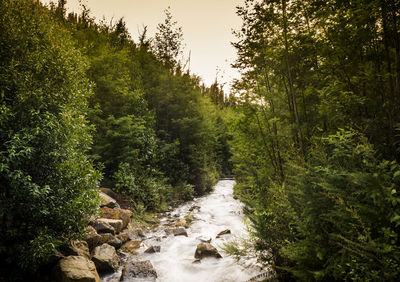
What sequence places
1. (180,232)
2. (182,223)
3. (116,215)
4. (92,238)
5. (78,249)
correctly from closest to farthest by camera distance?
(78,249) < (92,238) < (116,215) < (180,232) < (182,223)

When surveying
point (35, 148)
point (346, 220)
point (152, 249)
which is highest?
point (35, 148)

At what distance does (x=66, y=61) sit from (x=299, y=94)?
7062mm

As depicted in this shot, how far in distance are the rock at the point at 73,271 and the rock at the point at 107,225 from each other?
7.25 feet

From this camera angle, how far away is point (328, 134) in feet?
14.5

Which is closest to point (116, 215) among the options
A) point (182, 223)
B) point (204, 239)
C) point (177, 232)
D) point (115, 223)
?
point (115, 223)

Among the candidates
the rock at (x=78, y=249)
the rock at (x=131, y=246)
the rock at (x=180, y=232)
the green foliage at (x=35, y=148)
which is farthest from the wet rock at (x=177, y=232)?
the green foliage at (x=35, y=148)

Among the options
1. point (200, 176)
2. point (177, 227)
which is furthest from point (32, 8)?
point (200, 176)

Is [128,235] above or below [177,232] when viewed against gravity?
above

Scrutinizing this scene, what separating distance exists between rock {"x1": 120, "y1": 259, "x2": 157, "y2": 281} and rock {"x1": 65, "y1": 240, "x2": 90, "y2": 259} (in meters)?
1.14

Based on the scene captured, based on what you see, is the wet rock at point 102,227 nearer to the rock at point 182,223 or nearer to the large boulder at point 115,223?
the large boulder at point 115,223

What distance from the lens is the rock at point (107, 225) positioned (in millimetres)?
7058

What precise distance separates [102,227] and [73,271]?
2.74 metres

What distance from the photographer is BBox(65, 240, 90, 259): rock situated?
5.33 meters

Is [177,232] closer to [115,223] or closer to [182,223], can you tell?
[182,223]
